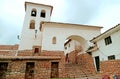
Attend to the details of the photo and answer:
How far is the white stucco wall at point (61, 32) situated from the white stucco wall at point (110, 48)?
2994 mm

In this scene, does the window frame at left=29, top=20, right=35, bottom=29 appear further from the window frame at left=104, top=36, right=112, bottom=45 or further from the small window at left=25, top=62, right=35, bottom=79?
the window frame at left=104, top=36, right=112, bottom=45

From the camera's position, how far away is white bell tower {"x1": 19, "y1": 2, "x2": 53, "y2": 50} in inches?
730

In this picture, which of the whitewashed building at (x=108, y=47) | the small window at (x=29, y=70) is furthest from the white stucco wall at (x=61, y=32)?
the small window at (x=29, y=70)

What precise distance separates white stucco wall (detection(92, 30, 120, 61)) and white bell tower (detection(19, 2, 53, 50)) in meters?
9.64

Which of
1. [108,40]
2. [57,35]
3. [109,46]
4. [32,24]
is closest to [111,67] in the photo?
[109,46]

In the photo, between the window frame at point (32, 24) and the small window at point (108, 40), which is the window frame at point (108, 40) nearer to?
the small window at point (108, 40)

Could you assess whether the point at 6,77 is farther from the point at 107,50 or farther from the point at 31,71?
the point at 107,50

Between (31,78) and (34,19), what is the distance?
44.0 feet

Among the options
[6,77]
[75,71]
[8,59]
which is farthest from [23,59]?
[75,71]

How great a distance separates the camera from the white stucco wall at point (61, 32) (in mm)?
14461

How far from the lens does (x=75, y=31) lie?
15.6 metres

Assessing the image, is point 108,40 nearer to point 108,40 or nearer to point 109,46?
point 108,40

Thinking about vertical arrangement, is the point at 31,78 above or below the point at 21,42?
below

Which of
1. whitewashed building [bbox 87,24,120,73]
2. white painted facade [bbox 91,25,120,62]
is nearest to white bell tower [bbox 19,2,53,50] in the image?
whitewashed building [bbox 87,24,120,73]
